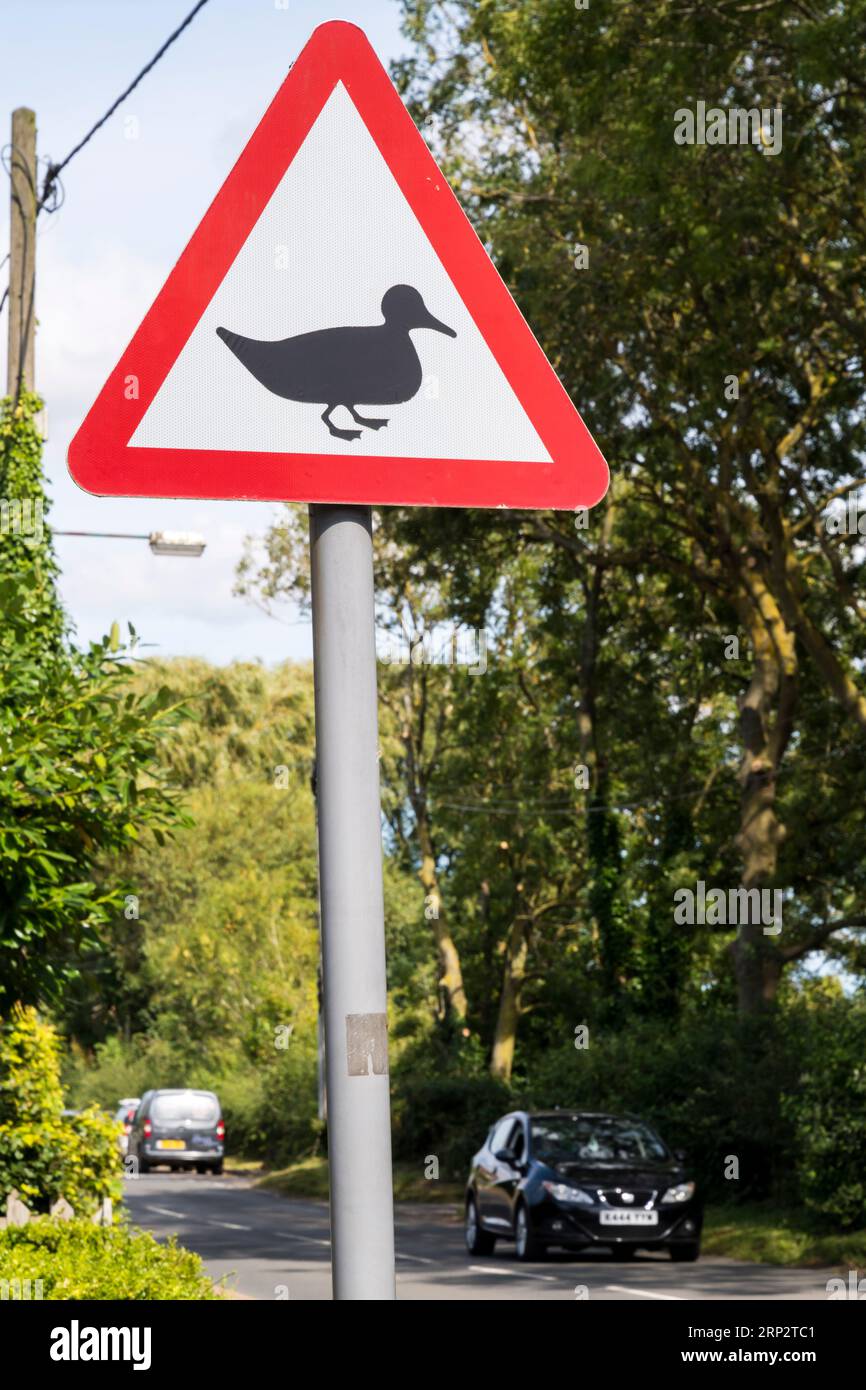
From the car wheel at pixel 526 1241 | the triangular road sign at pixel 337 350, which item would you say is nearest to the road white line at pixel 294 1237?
the car wheel at pixel 526 1241

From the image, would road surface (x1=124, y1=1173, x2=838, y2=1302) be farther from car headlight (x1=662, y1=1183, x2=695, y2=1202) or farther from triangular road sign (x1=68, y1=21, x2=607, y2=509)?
triangular road sign (x1=68, y1=21, x2=607, y2=509)

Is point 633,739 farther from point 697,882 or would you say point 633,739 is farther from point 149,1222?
point 149,1222

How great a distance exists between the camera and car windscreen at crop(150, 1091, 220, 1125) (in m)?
45.9

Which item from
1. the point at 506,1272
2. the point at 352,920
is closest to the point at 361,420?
the point at 352,920

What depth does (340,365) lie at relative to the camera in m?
2.65

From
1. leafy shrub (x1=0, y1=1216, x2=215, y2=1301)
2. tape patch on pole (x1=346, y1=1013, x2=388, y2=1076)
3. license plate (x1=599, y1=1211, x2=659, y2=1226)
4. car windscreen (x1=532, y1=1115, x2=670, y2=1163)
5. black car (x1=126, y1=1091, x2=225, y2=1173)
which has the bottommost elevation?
black car (x1=126, y1=1091, x2=225, y2=1173)

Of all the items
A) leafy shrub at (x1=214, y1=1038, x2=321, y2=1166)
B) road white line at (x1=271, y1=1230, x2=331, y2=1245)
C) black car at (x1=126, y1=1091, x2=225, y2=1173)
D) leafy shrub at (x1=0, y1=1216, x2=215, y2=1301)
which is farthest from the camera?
black car at (x1=126, y1=1091, x2=225, y2=1173)

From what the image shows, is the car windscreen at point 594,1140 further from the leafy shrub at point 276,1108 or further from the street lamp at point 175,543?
the leafy shrub at point 276,1108

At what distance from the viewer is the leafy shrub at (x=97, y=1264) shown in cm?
695

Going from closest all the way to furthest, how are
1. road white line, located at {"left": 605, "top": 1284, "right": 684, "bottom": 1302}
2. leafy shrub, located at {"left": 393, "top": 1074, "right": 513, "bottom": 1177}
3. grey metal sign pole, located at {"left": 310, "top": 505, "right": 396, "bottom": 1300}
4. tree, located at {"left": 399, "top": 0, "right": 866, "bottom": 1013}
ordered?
grey metal sign pole, located at {"left": 310, "top": 505, "right": 396, "bottom": 1300} → road white line, located at {"left": 605, "top": 1284, "right": 684, "bottom": 1302} → tree, located at {"left": 399, "top": 0, "right": 866, "bottom": 1013} → leafy shrub, located at {"left": 393, "top": 1074, "right": 513, "bottom": 1177}

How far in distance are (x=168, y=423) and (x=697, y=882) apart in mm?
33191

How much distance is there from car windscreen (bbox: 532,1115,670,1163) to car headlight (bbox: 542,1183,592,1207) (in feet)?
1.38

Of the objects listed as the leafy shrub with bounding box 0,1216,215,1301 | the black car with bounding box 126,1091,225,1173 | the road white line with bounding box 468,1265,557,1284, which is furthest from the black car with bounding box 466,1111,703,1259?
the black car with bounding box 126,1091,225,1173

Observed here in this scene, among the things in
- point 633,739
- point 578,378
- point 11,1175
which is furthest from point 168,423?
point 633,739
